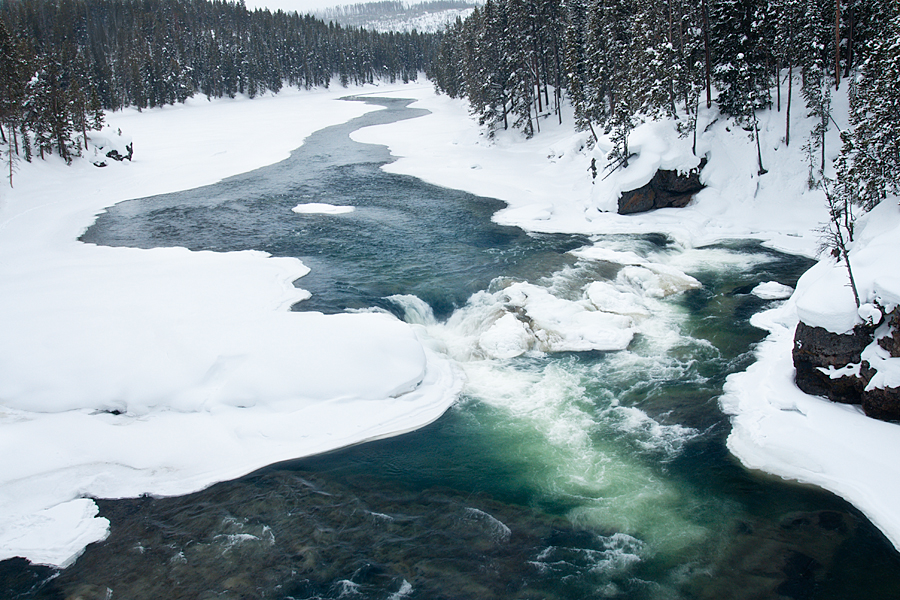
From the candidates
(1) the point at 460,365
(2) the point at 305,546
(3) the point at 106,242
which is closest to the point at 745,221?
(1) the point at 460,365

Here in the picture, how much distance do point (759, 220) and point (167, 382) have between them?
24296 mm

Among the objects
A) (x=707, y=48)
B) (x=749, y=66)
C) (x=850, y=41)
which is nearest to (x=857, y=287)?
(x=749, y=66)

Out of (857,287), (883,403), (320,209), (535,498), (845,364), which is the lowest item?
(535,498)

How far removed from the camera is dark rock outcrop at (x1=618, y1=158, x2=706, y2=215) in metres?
26.6

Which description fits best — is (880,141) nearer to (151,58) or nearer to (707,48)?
(707,48)

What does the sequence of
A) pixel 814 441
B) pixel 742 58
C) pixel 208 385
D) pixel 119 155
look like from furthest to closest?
pixel 119 155
pixel 742 58
pixel 208 385
pixel 814 441

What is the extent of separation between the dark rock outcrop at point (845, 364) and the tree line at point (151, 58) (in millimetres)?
41034

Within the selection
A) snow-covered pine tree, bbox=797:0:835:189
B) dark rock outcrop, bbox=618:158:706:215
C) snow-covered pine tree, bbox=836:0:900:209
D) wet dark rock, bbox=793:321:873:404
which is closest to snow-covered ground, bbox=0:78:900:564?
wet dark rock, bbox=793:321:873:404

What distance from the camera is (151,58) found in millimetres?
79438

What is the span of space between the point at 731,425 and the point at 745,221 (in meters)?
16.8

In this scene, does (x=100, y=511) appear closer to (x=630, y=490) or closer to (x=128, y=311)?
(x=128, y=311)

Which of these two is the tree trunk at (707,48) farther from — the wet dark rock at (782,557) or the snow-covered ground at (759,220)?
the wet dark rock at (782,557)

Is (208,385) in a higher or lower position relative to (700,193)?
lower

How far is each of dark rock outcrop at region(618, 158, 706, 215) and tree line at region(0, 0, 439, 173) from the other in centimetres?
3568
